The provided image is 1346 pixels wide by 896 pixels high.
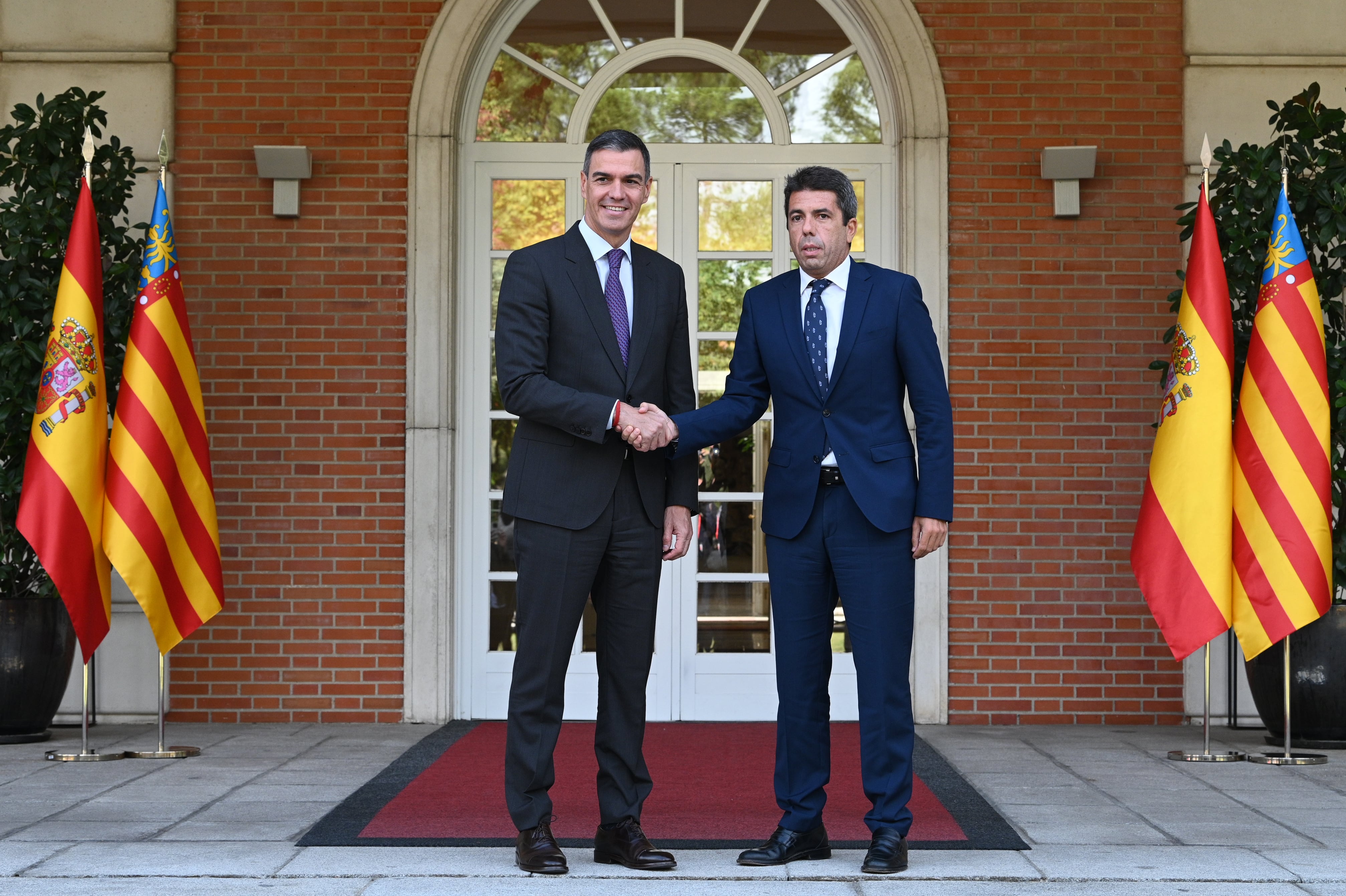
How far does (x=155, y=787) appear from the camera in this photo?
408 centimetres

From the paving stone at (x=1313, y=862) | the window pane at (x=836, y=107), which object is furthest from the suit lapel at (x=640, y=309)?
the window pane at (x=836, y=107)

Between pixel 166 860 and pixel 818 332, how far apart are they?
193 centimetres

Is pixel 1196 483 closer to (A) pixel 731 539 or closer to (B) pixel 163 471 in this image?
(A) pixel 731 539

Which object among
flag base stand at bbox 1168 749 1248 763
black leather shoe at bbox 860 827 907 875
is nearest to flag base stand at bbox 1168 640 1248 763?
flag base stand at bbox 1168 749 1248 763

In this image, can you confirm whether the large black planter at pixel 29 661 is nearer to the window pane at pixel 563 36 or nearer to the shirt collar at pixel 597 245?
the shirt collar at pixel 597 245

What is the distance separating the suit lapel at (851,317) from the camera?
3.20 m

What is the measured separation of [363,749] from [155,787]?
90 centimetres

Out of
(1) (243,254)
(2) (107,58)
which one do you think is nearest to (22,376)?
(1) (243,254)

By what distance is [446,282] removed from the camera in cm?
551

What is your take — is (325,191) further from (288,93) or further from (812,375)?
(812,375)

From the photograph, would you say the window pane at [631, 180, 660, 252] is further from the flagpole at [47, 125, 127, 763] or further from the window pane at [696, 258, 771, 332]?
the flagpole at [47, 125, 127, 763]

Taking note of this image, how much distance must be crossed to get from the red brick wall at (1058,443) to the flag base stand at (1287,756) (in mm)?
854

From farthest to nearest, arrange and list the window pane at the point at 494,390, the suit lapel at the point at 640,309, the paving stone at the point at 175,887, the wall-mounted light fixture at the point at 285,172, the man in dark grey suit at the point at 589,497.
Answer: the window pane at the point at 494,390 < the wall-mounted light fixture at the point at 285,172 < the suit lapel at the point at 640,309 < the man in dark grey suit at the point at 589,497 < the paving stone at the point at 175,887

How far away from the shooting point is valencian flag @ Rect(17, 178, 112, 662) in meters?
4.54
